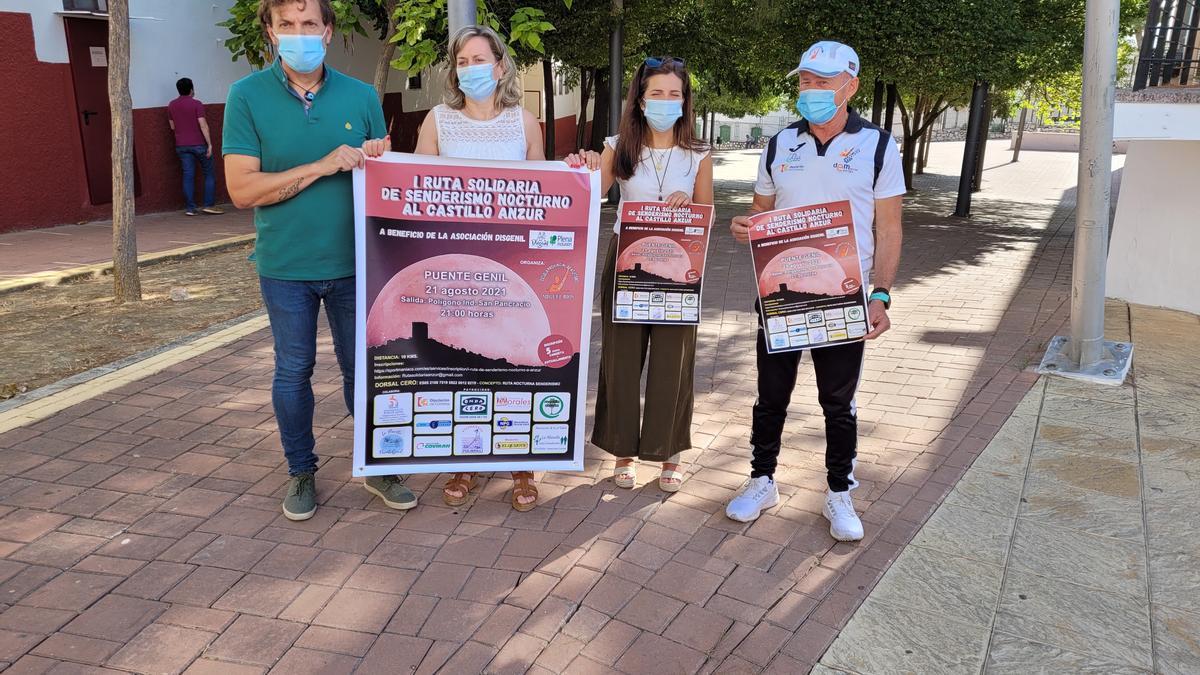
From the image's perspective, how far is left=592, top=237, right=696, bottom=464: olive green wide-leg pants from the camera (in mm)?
3879

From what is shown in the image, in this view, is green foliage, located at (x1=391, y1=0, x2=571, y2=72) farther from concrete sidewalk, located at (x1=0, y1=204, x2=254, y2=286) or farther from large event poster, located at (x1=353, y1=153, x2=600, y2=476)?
concrete sidewalk, located at (x1=0, y1=204, x2=254, y2=286)

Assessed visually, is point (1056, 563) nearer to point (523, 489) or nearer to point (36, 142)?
point (523, 489)

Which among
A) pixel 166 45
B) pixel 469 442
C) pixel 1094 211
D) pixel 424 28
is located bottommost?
pixel 469 442

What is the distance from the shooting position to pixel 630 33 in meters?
13.7

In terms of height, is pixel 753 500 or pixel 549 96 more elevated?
pixel 549 96

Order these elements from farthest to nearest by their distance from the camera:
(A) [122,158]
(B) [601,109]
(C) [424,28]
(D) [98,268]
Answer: (B) [601,109]
(D) [98,268]
(A) [122,158]
(C) [424,28]

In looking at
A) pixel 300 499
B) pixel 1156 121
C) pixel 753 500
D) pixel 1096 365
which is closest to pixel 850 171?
pixel 753 500

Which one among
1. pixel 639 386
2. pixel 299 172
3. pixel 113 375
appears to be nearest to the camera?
pixel 299 172

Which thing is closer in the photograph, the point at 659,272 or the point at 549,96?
the point at 659,272

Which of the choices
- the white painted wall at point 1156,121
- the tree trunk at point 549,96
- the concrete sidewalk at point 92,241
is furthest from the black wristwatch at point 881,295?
the tree trunk at point 549,96

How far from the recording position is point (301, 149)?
11.0ft

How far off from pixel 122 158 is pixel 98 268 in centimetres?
171

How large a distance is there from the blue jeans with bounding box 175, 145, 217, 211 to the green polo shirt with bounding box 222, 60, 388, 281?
33.5ft

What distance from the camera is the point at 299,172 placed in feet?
10.8
